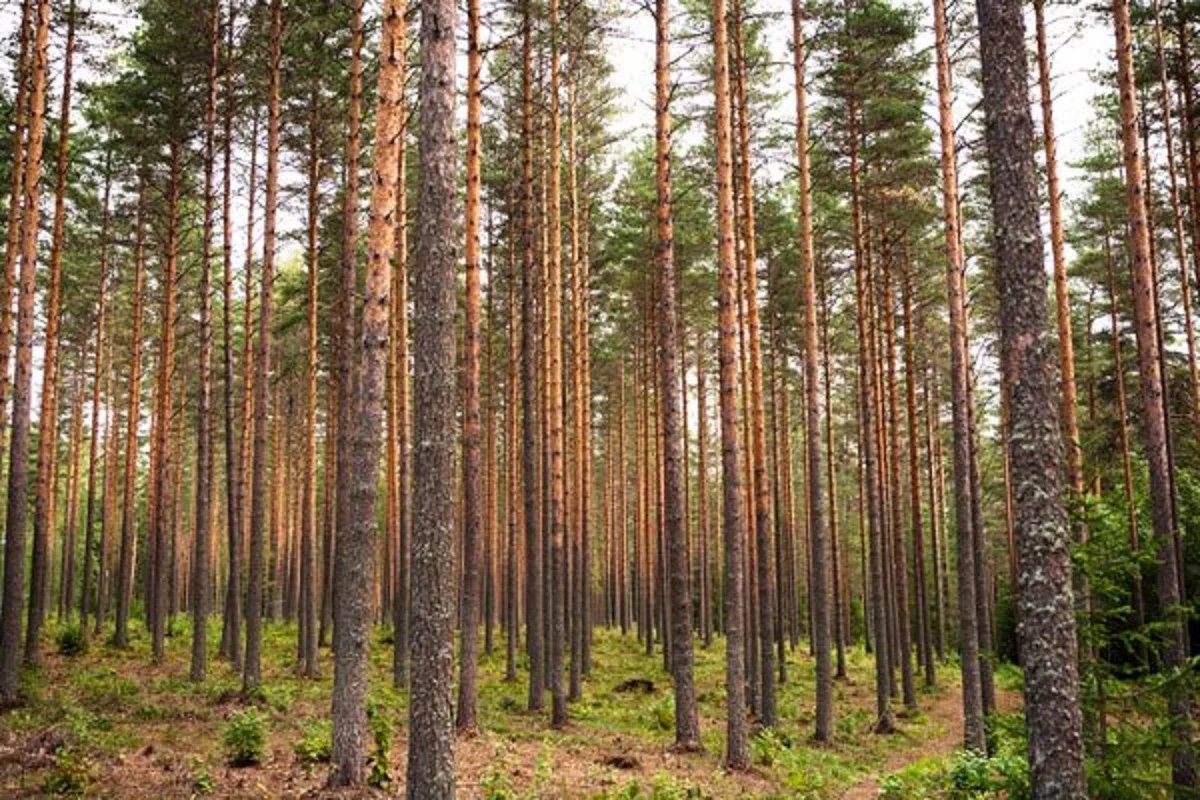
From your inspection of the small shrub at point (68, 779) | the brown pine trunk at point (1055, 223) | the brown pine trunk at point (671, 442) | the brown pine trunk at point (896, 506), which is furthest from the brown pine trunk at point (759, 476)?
the small shrub at point (68, 779)

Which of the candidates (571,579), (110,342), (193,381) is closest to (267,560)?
(193,381)

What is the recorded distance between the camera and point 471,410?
47.4 ft

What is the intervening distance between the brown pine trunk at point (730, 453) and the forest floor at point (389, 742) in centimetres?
90

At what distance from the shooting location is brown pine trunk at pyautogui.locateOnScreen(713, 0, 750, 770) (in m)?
12.6

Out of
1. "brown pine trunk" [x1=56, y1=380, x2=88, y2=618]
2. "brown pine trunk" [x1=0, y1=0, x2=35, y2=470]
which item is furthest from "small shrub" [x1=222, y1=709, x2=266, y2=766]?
"brown pine trunk" [x1=56, y1=380, x2=88, y2=618]

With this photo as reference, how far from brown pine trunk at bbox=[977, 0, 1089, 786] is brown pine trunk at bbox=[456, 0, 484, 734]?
28.7 ft

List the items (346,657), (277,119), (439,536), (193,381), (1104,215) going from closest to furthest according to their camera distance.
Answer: (439,536)
(346,657)
(277,119)
(1104,215)
(193,381)

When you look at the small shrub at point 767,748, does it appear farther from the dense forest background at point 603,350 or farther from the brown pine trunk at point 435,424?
the brown pine trunk at point 435,424

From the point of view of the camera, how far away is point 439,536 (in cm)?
709

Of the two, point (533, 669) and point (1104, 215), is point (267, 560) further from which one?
point (1104, 215)

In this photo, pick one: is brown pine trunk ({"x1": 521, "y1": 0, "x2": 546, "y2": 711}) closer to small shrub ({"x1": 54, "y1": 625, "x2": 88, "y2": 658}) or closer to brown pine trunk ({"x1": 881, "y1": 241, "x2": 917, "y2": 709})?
brown pine trunk ({"x1": 881, "y1": 241, "x2": 917, "y2": 709})

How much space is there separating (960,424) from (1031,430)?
30.2ft

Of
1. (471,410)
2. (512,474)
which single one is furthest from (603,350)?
(471,410)

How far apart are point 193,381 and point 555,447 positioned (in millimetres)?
24355
